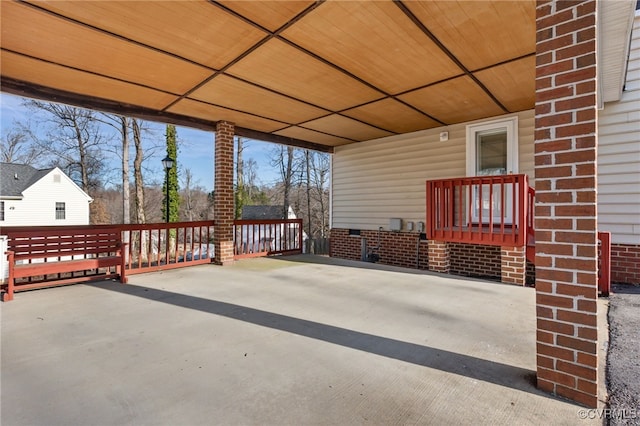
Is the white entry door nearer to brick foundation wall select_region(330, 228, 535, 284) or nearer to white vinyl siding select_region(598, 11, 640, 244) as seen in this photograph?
brick foundation wall select_region(330, 228, 535, 284)

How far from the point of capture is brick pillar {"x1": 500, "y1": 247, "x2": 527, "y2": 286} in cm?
472

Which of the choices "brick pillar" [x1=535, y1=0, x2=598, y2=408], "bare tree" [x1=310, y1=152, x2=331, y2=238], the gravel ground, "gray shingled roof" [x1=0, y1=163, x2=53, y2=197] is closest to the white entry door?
the gravel ground

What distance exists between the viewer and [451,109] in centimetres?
529

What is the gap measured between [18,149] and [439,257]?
21.8 m

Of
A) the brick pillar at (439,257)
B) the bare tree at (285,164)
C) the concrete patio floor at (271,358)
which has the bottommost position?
the concrete patio floor at (271,358)

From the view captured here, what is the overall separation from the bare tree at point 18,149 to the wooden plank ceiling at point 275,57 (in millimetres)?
16576

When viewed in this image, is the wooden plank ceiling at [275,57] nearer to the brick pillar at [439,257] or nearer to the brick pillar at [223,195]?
the brick pillar at [223,195]

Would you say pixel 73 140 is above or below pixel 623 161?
above

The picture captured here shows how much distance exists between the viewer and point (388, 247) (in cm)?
720

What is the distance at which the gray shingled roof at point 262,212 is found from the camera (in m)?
21.4

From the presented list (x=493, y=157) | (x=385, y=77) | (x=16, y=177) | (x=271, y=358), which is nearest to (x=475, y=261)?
(x=493, y=157)

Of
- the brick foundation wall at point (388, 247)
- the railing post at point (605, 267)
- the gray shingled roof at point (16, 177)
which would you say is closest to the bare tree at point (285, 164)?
the gray shingled roof at point (16, 177)

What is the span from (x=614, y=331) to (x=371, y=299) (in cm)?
226

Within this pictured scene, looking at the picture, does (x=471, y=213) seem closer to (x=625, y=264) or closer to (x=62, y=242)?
(x=625, y=264)
